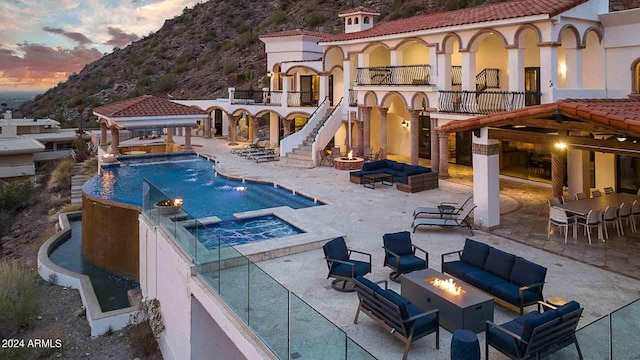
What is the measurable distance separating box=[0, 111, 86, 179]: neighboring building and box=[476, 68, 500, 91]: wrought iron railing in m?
34.2

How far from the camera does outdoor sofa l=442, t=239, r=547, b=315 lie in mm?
7969

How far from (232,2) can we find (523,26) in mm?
76217

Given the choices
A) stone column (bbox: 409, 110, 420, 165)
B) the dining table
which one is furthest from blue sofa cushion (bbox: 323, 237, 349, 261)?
stone column (bbox: 409, 110, 420, 165)

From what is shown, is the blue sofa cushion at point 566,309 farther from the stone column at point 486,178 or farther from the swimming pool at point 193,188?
the swimming pool at point 193,188

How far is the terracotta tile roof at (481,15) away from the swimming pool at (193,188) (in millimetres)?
9766

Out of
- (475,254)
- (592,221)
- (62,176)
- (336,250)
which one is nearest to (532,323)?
(475,254)

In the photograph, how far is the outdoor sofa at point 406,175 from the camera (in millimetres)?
18656

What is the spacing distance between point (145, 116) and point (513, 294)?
24.6 m

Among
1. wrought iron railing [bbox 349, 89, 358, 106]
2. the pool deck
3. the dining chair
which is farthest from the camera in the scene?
wrought iron railing [bbox 349, 89, 358, 106]

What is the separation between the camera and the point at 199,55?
74375 millimetres

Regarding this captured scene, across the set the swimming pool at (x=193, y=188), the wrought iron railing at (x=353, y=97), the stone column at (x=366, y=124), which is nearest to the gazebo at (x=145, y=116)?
the swimming pool at (x=193, y=188)

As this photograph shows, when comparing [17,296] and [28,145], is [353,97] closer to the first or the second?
[17,296]

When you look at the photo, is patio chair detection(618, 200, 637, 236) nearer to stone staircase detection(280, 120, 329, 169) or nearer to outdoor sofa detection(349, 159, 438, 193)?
outdoor sofa detection(349, 159, 438, 193)

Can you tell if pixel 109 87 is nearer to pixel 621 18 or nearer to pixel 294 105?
pixel 294 105
